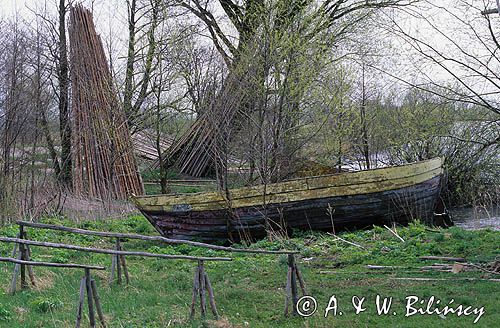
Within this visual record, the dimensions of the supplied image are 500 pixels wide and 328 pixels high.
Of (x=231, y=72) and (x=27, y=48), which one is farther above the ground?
(x=27, y=48)

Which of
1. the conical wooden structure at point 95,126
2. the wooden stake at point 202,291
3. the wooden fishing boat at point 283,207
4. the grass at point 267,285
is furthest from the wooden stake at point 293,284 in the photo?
the conical wooden structure at point 95,126

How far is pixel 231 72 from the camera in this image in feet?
43.4

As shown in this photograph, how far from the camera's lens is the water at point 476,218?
12.9 meters

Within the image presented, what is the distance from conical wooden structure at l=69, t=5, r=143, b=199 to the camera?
15.4 m

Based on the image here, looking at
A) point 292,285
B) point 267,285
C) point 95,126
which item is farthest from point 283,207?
point 95,126

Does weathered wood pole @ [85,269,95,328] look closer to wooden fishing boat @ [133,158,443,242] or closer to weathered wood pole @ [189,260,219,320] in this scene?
weathered wood pole @ [189,260,219,320]

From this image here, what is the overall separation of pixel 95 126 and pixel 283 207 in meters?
6.84

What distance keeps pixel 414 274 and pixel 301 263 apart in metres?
1.81

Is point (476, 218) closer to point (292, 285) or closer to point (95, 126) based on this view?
point (292, 285)

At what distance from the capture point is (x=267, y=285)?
7508mm

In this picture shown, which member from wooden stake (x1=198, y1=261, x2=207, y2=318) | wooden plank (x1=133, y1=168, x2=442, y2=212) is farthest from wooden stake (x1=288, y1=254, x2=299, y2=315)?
wooden plank (x1=133, y1=168, x2=442, y2=212)

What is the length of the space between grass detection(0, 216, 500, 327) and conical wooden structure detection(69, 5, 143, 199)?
4.79 m

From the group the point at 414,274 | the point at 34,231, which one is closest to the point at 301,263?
the point at 414,274

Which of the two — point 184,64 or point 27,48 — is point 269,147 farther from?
point 27,48
